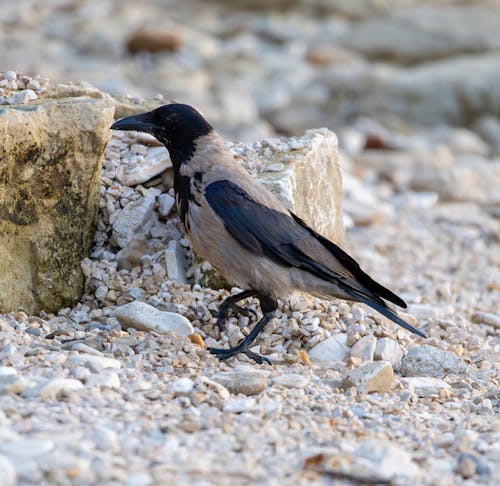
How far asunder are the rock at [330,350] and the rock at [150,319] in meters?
0.75

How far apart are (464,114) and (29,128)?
1472cm

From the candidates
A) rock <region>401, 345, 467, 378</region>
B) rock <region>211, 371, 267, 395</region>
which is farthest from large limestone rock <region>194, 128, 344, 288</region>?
rock <region>211, 371, 267, 395</region>

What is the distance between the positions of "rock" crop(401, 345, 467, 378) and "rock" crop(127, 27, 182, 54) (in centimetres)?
1605

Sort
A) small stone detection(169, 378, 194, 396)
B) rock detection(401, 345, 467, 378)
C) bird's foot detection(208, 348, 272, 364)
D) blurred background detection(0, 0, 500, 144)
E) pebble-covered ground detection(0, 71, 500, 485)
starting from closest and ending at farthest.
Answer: pebble-covered ground detection(0, 71, 500, 485) → small stone detection(169, 378, 194, 396) → bird's foot detection(208, 348, 272, 364) → rock detection(401, 345, 467, 378) → blurred background detection(0, 0, 500, 144)

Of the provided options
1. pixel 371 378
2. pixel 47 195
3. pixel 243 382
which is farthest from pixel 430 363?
pixel 47 195

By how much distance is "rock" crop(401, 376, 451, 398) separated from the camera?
586 cm

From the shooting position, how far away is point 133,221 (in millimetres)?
6766

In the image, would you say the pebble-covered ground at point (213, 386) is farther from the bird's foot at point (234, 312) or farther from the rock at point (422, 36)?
the rock at point (422, 36)

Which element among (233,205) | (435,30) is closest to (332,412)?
(233,205)

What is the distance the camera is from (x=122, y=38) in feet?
73.2

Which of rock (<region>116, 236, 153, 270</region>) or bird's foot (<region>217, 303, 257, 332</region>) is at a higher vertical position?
rock (<region>116, 236, 153, 270</region>)

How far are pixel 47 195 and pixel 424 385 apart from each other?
8.13 feet

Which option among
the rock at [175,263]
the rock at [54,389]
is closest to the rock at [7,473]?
the rock at [54,389]

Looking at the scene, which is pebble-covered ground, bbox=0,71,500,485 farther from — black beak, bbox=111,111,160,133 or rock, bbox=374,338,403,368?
black beak, bbox=111,111,160,133
